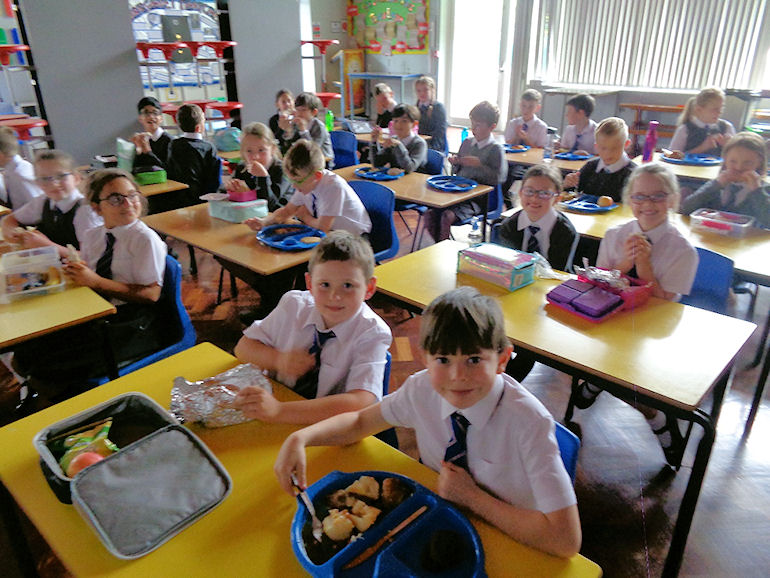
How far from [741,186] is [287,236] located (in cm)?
248

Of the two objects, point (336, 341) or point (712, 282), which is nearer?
point (336, 341)

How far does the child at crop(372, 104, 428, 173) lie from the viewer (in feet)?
13.9

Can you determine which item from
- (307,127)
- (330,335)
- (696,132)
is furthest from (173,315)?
(696,132)

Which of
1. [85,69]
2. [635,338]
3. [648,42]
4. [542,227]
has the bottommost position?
[635,338]

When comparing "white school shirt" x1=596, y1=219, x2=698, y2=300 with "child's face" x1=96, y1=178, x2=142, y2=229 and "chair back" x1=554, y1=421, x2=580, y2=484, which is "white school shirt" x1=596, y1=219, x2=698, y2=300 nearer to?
"chair back" x1=554, y1=421, x2=580, y2=484

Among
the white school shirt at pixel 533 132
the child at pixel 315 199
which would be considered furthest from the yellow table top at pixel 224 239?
the white school shirt at pixel 533 132

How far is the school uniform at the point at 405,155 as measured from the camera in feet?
13.9

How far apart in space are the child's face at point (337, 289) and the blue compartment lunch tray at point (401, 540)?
22.0 inches

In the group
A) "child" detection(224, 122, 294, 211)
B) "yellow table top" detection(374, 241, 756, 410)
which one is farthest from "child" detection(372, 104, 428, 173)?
"yellow table top" detection(374, 241, 756, 410)

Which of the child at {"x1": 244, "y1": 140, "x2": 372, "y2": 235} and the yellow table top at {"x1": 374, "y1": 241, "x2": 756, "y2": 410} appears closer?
the yellow table top at {"x1": 374, "y1": 241, "x2": 756, "y2": 410}

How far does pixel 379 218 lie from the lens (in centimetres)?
330

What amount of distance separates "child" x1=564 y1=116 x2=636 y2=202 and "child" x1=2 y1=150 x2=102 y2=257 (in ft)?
9.52

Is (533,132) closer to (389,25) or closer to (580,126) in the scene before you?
(580,126)

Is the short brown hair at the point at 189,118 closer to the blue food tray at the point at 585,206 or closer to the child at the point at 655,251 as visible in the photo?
the blue food tray at the point at 585,206
